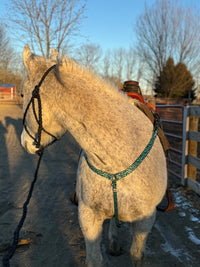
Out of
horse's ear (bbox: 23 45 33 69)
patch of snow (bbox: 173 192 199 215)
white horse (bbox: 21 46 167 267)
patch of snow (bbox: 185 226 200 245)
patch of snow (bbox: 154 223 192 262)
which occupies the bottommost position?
patch of snow (bbox: 154 223 192 262)

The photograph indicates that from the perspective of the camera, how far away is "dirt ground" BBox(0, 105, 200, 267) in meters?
2.55

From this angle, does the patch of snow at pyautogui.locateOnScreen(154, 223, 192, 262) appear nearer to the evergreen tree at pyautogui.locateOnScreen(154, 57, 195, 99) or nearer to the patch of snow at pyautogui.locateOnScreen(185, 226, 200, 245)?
the patch of snow at pyautogui.locateOnScreen(185, 226, 200, 245)

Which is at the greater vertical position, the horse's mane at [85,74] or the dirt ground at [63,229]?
the horse's mane at [85,74]

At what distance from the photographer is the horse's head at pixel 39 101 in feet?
5.18

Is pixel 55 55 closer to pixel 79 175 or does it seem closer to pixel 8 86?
pixel 79 175

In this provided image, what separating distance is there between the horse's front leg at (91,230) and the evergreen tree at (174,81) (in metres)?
32.2

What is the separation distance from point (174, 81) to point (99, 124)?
32.7 metres

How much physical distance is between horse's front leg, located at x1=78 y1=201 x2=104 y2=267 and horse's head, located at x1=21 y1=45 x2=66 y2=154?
25.8 inches

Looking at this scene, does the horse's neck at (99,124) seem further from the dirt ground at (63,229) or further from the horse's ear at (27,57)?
the dirt ground at (63,229)

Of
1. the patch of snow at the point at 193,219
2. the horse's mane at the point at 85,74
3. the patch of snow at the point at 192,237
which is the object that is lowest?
the patch of snow at the point at 192,237

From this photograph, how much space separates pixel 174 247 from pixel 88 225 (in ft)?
5.20

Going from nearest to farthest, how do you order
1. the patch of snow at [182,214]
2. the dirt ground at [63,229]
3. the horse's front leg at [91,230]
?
the horse's front leg at [91,230], the dirt ground at [63,229], the patch of snow at [182,214]

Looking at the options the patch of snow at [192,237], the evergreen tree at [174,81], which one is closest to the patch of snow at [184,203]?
the patch of snow at [192,237]

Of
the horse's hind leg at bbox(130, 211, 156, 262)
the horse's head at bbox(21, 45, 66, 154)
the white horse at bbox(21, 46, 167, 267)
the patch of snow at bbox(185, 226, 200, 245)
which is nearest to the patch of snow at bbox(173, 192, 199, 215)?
the patch of snow at bbox(185, 226, 200, 245)
